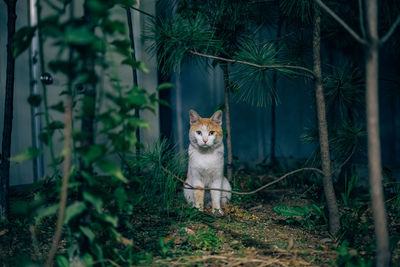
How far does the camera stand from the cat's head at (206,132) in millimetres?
2469

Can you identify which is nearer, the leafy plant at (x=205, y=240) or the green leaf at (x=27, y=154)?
the green leaf at (x=27, y=154)

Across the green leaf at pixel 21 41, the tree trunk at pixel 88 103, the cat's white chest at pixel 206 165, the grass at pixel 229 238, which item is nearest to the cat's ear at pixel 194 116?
the cat's white chest at pixel 206 165

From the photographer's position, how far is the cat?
2.49 meters

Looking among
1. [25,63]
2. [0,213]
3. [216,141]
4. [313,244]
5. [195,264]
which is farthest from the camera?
[25,63]

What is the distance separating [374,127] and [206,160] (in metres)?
1.34

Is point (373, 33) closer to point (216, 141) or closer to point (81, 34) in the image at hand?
point (81, 34)

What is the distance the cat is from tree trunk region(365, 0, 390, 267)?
1.26 metres

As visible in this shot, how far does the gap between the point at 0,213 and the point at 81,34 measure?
1.63m

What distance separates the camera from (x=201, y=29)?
2.03 meters

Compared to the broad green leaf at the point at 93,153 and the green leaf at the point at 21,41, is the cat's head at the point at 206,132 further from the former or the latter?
the green leaf at the point at 21,41

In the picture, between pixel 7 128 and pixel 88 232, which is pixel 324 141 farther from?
pixel 7 128

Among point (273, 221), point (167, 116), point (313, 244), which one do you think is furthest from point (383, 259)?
point (167, 116)

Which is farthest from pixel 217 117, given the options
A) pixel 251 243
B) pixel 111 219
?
pixel 111 219

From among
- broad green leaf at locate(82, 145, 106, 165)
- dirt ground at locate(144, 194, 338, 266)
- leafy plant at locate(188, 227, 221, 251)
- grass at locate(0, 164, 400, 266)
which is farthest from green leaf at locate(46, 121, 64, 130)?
leafy plant at locate(188, 227, 221, 251)
